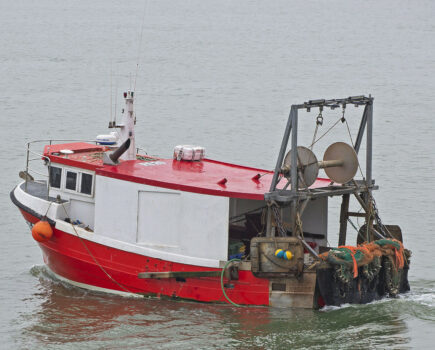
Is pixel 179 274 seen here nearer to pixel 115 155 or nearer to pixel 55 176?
pixel 115 155

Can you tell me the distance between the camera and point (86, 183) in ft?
59.0

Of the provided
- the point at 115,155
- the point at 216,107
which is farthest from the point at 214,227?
the point at 216,107

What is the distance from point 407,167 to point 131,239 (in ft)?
54.6

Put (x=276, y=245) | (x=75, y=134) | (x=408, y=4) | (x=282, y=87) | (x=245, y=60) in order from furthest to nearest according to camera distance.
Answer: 1. (x=408, y=4)
2. (x=245, y=60)
3. (x=282, y=87)
4. (x=75, y=134)
5. (x=276, y=245)

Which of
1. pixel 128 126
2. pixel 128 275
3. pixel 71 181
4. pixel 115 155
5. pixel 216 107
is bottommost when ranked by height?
pixel 128 275

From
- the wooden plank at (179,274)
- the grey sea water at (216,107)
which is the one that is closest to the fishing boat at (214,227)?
the wooden plank at (179,274)

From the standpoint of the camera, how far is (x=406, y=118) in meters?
39.4

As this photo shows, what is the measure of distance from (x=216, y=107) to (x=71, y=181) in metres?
23.6

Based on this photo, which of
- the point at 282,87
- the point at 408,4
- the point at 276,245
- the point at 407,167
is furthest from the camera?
the point at 408,4

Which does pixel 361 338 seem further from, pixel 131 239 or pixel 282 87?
pixel 282 87

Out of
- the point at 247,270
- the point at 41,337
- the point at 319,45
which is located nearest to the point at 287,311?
the point at 247,270

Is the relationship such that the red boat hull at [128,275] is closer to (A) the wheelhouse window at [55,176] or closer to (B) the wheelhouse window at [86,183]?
(A) the wheelhouse window at [55,176]

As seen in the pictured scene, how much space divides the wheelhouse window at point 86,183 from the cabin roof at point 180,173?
186 mm

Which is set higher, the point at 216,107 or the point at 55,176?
the point at 216,107
